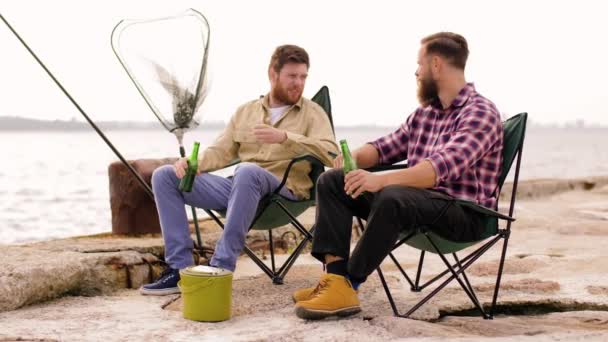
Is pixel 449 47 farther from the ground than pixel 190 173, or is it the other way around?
pixel 449 47

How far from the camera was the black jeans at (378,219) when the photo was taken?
2.62 m

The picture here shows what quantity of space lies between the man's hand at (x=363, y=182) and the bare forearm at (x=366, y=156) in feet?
1.71

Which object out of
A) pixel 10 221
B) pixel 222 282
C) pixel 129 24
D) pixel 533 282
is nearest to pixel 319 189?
pixel 222 282

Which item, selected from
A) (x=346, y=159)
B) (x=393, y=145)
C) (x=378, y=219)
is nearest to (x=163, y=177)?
(x=346, y=159)

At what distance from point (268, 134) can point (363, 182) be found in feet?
2.24

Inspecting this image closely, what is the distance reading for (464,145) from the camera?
2717 mm

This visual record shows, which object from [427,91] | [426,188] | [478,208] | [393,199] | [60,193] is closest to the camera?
[393,199]

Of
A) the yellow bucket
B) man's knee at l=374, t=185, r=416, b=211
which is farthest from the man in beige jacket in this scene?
man's knee at l=374, t=185, r=416, b=211

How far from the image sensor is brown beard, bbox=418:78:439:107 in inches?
115

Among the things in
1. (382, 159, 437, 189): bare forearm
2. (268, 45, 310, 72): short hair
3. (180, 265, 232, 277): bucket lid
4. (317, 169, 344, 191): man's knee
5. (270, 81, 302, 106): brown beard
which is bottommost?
(180, 265, 232, 277): bucket lid

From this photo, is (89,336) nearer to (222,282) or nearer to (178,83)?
(222,282)

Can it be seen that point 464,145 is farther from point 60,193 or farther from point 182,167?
point 60,193

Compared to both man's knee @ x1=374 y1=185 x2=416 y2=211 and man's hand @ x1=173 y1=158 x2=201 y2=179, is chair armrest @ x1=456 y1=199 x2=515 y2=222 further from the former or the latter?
man's hand @ x1=173 y1=158 x2=201 y2=179

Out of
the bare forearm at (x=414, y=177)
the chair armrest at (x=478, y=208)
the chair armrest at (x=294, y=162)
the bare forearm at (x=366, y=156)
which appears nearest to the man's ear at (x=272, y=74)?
the chair armrest at (x=294, y=162)
